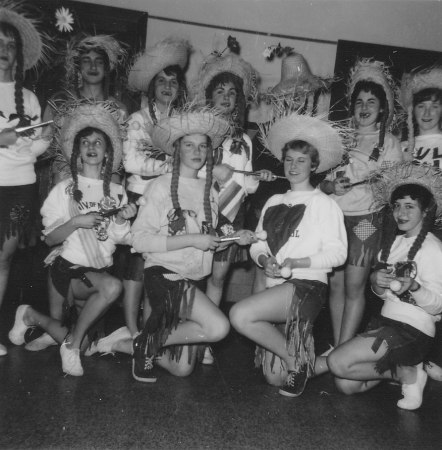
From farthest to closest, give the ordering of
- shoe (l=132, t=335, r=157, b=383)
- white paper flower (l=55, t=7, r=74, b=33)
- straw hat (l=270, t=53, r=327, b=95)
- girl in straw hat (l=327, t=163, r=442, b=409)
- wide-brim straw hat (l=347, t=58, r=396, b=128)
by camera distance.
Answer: white paper flower (l=55, t=7, r=74, b=33) < straw hat (l=270, t=53, r=327, b=95) < wide-brim straw hat (l=347, t=58, r=396, b=128) < shoe (l=132, t=335, r=157, b=383) < girl in straw hat (l=327, t=163, r=442, b=409)

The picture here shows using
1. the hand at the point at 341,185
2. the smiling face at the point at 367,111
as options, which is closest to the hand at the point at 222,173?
the hand at the point at 341,185

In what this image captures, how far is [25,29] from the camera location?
3002 mm

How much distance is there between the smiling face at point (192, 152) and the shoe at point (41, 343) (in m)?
1.33

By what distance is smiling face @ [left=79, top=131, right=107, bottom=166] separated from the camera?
3.03 metres

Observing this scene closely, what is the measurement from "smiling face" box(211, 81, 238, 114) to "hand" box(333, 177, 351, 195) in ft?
2.72

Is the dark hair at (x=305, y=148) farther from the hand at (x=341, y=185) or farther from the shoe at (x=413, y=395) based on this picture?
the shoe at (x=413, y=395)

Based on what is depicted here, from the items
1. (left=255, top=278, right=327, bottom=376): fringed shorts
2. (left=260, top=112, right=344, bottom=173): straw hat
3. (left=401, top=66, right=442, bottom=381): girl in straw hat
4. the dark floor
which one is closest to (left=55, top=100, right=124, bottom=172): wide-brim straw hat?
(left=260, top=112, right=344, bottom=173): straw hat

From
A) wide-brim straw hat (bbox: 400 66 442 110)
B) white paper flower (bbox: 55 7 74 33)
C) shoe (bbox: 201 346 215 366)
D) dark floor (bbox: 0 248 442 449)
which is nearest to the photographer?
dark floor (bbox: 0 248 442 449)

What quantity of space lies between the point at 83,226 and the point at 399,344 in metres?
1.82

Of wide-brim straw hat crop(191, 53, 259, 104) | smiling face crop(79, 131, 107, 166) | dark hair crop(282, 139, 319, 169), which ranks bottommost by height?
smiling face crop(79, 131, 107, 166)

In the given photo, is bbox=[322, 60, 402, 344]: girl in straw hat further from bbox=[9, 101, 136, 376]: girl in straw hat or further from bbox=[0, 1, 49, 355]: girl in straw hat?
bbox=[0, 1, 49, 355]: girl in straw hat

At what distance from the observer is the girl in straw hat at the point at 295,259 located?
2.67 m

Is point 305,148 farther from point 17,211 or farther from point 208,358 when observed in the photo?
point 17,211

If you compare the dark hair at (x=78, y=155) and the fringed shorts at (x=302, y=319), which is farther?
the dark hair at (x=78, y=155)
